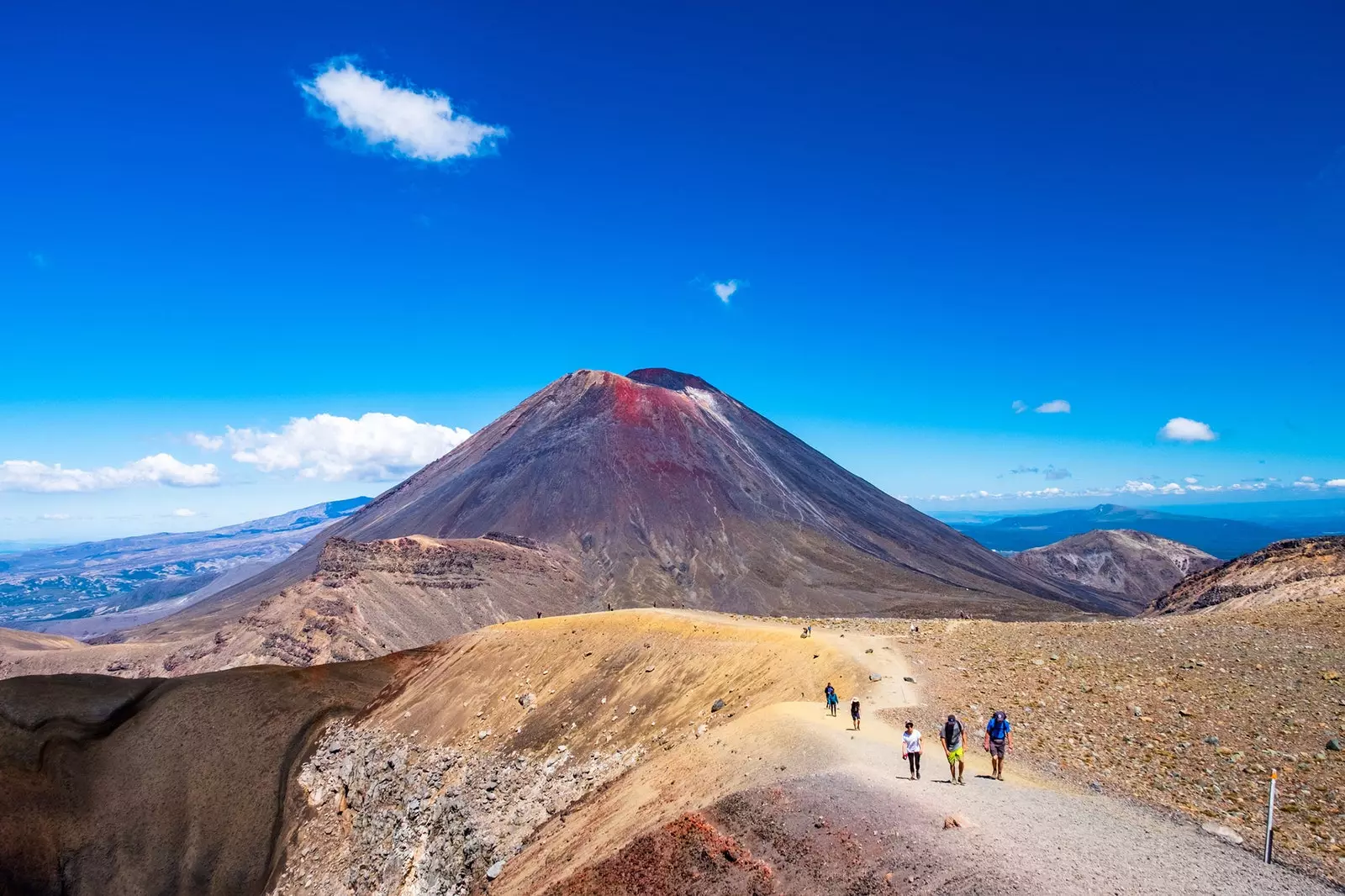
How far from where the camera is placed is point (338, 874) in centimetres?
3225

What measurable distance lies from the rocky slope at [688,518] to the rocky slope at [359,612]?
1464 cm

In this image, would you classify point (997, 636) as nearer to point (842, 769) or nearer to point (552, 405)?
point (842, 769)

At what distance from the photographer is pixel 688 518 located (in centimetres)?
14362

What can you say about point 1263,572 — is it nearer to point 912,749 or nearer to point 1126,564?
point 912,749

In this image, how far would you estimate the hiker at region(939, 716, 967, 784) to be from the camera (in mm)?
15492

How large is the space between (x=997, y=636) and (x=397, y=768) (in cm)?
2980

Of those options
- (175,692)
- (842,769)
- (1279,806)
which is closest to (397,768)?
(175,692)

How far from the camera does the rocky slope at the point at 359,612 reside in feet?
250

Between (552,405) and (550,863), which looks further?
(552,405)

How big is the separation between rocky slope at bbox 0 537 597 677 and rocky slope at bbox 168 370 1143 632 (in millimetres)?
14638

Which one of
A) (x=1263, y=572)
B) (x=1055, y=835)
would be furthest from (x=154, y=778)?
(x=1263, y=572)

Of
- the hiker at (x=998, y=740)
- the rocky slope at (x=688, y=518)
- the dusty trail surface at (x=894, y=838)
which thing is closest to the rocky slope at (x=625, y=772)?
the dusty trail surface at (x=894, y=838)

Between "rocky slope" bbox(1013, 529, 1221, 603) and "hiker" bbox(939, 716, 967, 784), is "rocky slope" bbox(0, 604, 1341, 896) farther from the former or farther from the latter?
"rocky slope" bbox(1013, 529, 1221, 603)

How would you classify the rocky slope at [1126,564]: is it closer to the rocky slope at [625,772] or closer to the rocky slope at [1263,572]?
the rocky slope at [1263,572]
